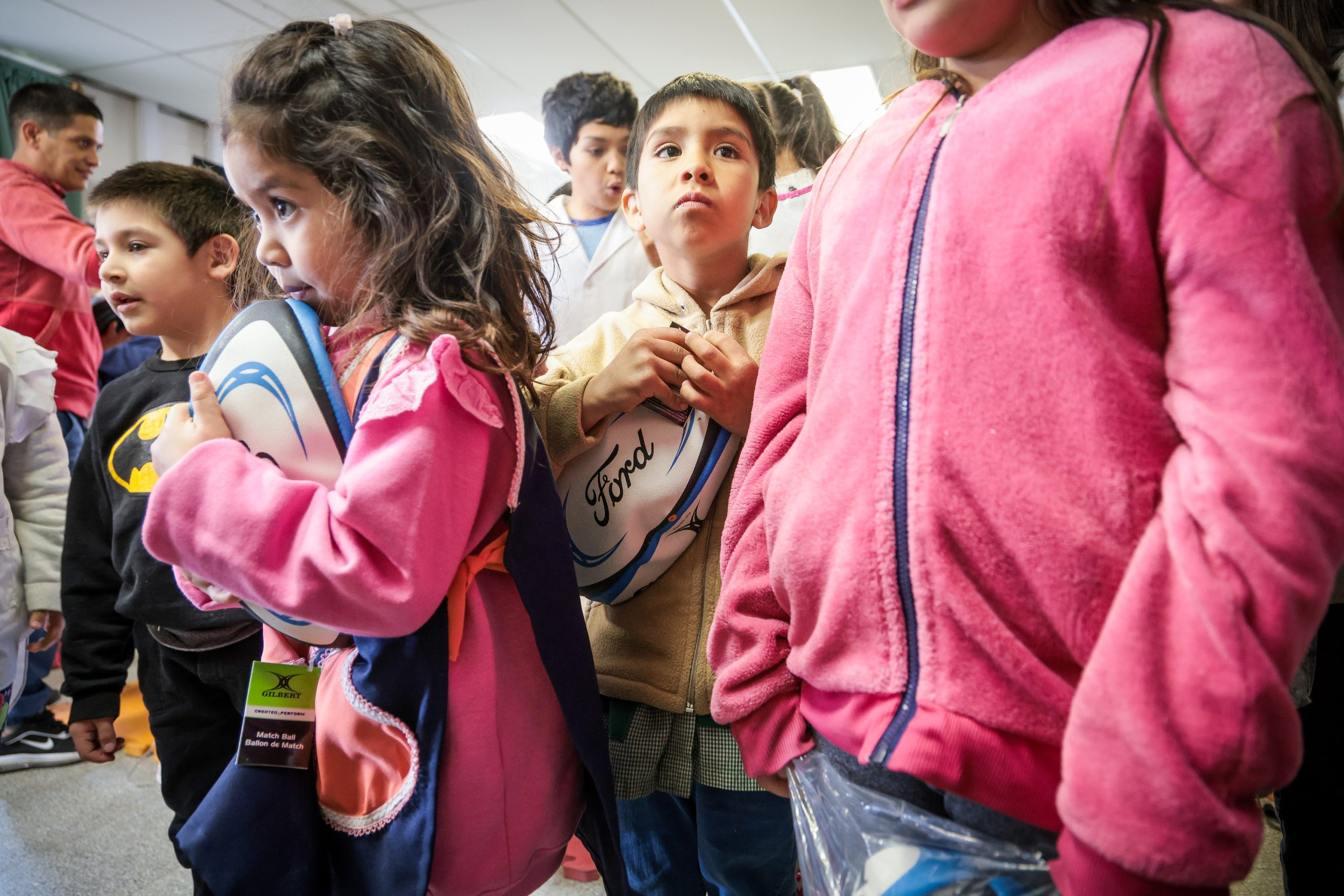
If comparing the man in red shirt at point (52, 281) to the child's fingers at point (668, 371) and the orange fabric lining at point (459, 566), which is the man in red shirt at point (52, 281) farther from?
the child's fingers at point (668, 371)

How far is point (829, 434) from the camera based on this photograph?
0.68 metres

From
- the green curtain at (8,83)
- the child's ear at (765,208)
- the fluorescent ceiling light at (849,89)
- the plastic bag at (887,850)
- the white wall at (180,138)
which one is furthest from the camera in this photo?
the white wall at (180,138)

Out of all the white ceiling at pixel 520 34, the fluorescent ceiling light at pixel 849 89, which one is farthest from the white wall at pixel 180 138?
the fluorescent ceiling light at pixel 849 89

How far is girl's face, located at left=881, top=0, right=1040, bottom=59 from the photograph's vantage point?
651mm

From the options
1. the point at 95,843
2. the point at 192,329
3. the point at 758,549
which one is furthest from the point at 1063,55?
the point at 95,843

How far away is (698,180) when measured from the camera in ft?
3.63

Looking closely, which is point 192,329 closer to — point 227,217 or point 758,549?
point 227,217

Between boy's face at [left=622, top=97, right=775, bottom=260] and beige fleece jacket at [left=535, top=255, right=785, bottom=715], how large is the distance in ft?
0.25

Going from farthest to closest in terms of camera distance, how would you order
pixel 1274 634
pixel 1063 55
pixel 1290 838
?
pixel 1290 838, pixel 1063 55, pixel 1274 634

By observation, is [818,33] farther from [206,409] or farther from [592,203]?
[206,409]

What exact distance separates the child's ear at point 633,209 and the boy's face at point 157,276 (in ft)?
2.64

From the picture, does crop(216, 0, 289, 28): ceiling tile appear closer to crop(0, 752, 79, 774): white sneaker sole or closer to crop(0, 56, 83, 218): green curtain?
crop(0, 56, 83, 218): green curtain

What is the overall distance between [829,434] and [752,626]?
0.66 ft

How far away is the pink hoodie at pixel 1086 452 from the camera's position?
0.49m
